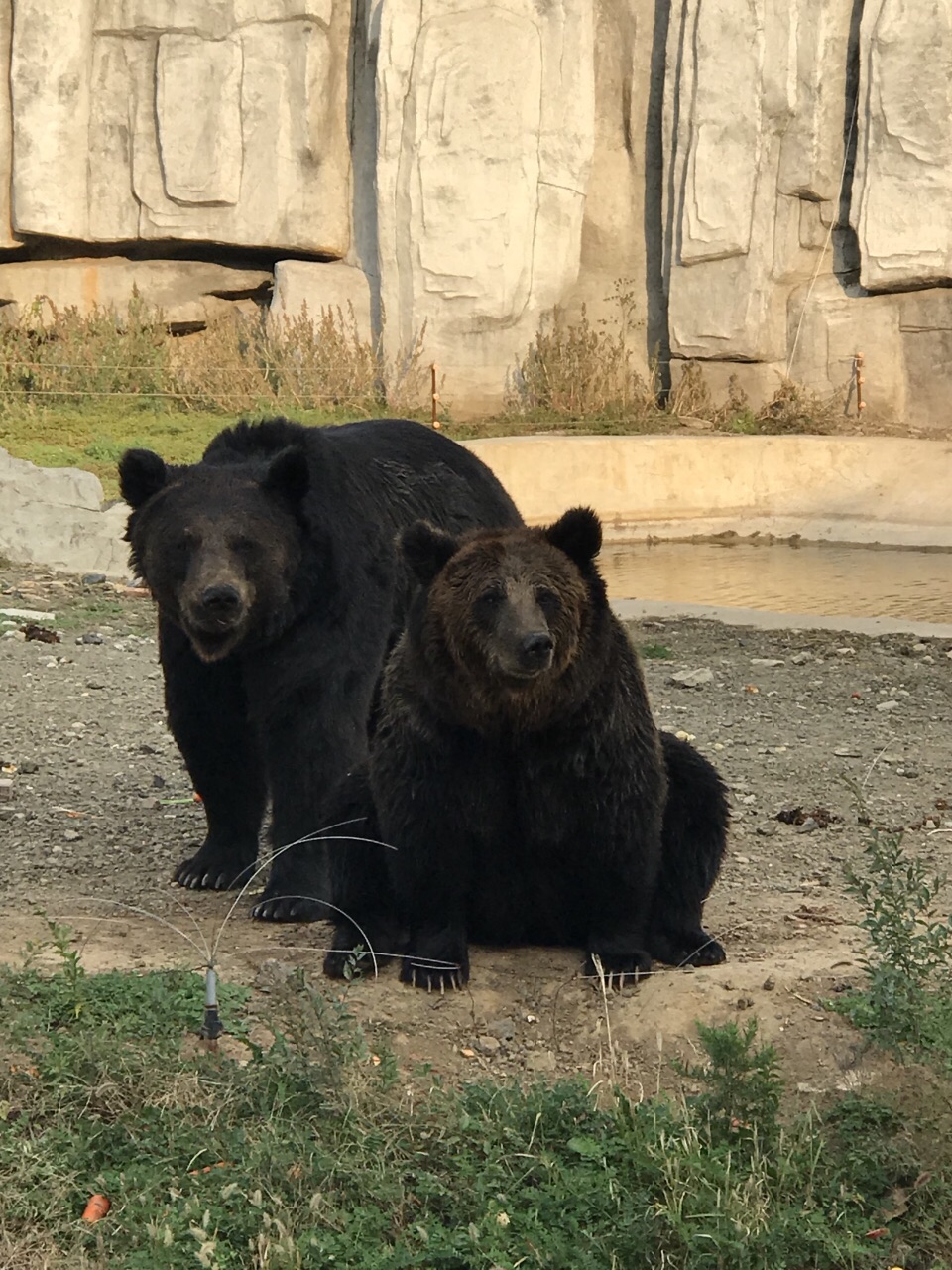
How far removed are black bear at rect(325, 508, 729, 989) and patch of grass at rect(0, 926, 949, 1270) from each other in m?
0.62

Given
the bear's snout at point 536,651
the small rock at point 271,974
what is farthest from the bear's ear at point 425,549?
the small rock at point 271,974

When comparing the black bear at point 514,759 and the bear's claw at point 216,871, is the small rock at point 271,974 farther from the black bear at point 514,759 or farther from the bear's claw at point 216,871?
the bear's claw at point 216,871

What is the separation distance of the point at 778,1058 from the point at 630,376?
16.8m

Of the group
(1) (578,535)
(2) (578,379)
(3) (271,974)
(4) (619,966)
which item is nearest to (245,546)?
(1) (578,535)

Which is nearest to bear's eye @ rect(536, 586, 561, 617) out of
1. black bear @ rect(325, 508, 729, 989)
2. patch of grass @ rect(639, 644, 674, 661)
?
black bear @ rect(325, 508, 729, 989)

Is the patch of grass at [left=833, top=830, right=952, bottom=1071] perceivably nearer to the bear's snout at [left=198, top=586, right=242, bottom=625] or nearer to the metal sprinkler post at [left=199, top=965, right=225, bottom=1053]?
the metal sprinkler post at [left=199, top=965, right=225, bottom=1053]

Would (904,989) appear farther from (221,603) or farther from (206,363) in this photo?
(206,363)

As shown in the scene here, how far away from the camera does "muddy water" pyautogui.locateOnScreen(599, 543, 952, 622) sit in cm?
1223

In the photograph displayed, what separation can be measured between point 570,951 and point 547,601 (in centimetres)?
102

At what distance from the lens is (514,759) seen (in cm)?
435

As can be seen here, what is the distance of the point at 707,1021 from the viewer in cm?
411

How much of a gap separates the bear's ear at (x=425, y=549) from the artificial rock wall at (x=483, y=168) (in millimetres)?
15310

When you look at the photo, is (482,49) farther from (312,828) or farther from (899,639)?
(312,828)

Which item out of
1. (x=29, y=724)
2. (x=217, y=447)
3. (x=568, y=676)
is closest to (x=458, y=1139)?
(x=568, y=676)
